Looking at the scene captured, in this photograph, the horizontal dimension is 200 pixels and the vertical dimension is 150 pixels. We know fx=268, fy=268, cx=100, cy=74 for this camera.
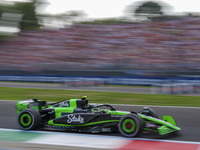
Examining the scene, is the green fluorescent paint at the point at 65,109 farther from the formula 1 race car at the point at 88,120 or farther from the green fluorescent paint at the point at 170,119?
the green fluorescent paint at the point at 170,119

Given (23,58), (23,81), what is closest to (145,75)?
(23,81)

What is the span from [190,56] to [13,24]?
20534mm

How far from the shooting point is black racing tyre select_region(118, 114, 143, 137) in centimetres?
438

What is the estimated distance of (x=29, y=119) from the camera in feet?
16.7

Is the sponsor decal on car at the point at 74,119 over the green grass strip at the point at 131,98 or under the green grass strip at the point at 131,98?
over

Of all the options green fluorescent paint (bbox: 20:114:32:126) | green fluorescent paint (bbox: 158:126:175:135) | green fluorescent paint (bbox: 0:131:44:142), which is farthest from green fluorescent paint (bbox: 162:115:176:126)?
green fluorescent paint (bbox: 20:114:32:126)

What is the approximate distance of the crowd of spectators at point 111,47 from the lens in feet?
59.1

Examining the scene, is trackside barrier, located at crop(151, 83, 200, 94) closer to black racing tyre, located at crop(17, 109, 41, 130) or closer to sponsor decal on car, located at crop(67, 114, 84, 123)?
sponsor decal on car, located at crop(67, 114, 84, 123)

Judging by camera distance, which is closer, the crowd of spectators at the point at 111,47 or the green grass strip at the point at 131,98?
the green grass strip at the point at 131,98

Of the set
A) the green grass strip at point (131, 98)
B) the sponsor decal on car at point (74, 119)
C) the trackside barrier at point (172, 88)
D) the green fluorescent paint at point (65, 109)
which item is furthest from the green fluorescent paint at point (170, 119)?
the trackside barrier at point (172, 88)

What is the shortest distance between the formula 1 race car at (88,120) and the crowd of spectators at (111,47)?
12.7 metres

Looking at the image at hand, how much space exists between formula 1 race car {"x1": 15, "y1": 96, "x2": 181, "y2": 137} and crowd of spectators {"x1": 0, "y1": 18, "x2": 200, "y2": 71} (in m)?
12.7

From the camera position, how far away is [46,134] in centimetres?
483

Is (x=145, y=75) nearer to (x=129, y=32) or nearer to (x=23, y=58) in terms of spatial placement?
(x=129, y=32)
